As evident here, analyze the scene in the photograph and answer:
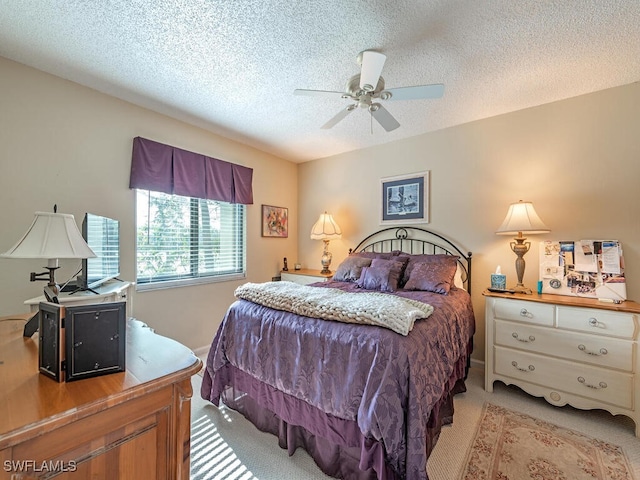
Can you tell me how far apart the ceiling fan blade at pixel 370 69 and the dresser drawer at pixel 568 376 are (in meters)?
2.38

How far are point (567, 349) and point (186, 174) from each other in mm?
3837

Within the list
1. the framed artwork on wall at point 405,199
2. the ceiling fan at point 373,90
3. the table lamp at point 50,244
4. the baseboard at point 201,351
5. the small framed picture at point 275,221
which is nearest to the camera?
the table lamp at point 50,244

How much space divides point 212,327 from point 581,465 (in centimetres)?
334

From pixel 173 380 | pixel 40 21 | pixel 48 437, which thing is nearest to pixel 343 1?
pixel 40 21

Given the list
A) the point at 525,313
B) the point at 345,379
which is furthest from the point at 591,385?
the point at 345,379

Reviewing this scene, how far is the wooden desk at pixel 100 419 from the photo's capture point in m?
0.62

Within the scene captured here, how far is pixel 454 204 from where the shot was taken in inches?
124

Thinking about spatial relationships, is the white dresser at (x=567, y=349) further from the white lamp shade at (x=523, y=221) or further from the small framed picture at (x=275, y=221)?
the small framed picture at (x=275, y=221)

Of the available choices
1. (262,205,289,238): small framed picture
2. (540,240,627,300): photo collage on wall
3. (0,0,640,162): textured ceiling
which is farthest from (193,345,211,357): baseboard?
(540,240,627,300): photo collage on wall

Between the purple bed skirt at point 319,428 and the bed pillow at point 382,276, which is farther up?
the bed pillow at point 382,276

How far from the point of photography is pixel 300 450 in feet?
5.71

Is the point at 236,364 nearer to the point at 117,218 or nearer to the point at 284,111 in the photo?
the point at 117,218

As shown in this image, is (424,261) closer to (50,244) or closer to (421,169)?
(421,169)

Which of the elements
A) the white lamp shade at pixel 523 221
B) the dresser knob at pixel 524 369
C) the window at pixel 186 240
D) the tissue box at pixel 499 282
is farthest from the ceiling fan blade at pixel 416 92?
the window at pixel 186 240
